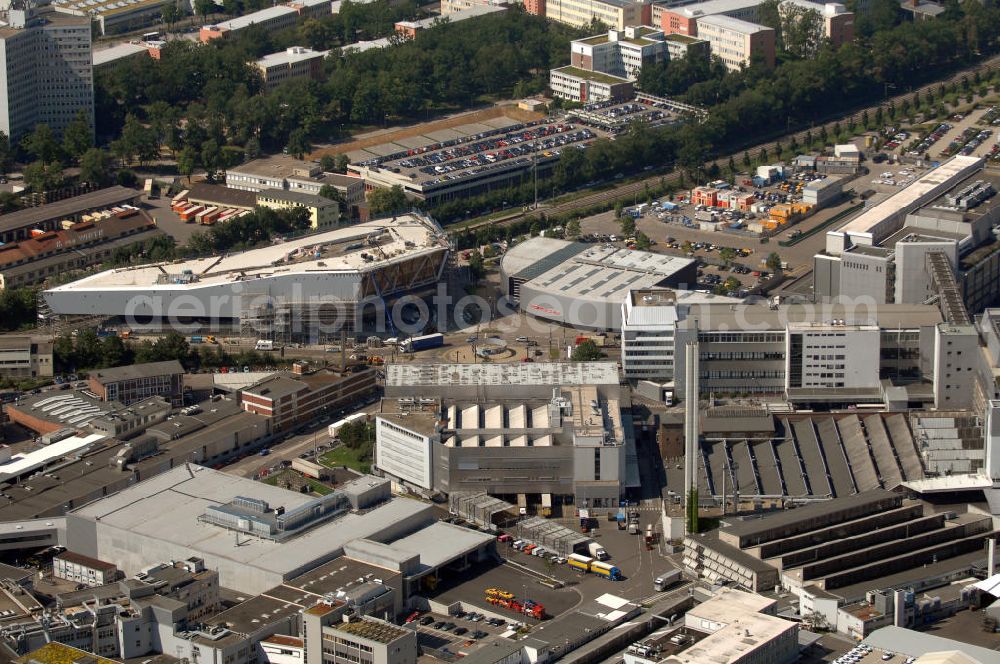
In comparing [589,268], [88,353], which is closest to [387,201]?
[589,268]

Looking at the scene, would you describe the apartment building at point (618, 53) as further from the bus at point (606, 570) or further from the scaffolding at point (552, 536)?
the bus at point (606, 570)

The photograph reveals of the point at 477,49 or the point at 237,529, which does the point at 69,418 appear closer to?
the point at 237,529

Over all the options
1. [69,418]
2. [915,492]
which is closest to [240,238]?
[69,418]

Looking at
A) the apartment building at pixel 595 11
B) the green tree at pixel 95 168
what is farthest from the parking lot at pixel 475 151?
the apartment building at pixel 595 11

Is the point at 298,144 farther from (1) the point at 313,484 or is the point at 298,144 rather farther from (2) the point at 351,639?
(2) the point at 351,639

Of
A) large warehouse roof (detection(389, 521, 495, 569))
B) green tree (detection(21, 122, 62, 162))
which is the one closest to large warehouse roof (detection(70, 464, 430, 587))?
large warehouse roof (detection(389, 521, 495, 569))

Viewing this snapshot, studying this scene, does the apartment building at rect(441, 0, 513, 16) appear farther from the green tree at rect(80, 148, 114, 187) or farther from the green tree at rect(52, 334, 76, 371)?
the green tree at rect(52, 334, 76, 371)
